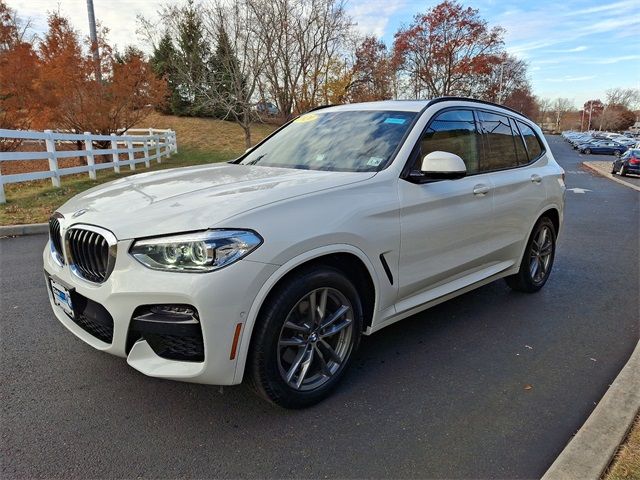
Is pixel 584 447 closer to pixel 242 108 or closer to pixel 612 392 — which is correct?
pixel 612 392

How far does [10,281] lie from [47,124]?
506 inches

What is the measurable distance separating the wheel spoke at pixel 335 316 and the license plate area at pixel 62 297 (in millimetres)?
1484

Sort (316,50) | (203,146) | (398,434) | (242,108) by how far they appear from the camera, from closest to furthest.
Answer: (398,434) → (242,108) → (316,50) → (203,146)

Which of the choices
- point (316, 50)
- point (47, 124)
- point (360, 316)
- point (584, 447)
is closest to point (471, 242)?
point (360, 316)

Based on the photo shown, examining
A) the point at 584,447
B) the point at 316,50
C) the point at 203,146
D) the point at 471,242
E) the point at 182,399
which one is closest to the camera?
the point at 584,447

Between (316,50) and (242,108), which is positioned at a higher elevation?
(316,50)

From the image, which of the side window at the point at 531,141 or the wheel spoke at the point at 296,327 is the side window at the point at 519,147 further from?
the wheel spoke at the point at 296,327

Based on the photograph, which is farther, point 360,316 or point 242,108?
point 242,108

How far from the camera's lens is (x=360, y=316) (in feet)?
9.62

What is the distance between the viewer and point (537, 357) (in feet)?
11.6

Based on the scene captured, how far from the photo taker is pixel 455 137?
3715 millimetres

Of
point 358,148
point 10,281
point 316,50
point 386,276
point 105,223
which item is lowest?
point 10,281

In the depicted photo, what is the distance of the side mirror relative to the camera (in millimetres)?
3068

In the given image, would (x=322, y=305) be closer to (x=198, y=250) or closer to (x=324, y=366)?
(x=324, y=366)
